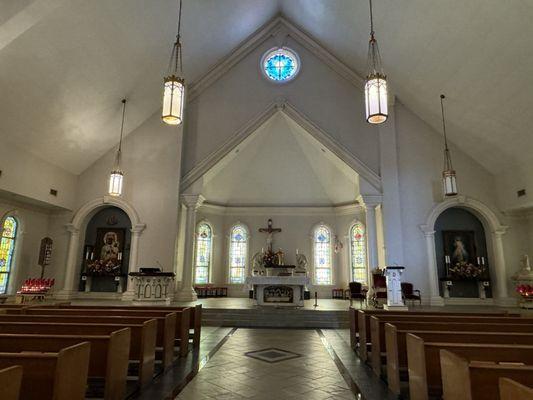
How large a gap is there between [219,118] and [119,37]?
13.5ft

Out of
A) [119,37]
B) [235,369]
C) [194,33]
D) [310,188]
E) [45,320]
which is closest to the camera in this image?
[45,320]

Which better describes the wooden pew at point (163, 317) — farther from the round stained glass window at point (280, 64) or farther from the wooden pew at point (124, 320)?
the round stained glass window at point (280, 64)

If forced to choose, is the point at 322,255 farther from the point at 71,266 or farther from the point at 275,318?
the point at 71,266

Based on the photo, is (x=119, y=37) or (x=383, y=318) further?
(x=119, y=37)

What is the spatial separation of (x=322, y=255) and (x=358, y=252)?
4.89 ft

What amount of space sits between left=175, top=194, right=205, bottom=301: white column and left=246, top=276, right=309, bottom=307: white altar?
2178 mm

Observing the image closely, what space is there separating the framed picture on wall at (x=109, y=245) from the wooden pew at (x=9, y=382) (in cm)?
1046

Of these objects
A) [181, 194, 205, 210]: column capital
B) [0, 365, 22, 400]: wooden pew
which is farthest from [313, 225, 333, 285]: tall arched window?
[0, 365, 22, 400]: wooden pew

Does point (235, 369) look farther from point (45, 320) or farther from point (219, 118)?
point (219, 118)

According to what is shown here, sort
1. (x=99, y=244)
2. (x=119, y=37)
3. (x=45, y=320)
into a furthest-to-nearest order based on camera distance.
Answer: (x=99, y=244)
(x=119, y=37)
(x=45, y=320)

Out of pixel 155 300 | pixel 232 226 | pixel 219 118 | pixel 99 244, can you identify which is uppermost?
pixel 219 118

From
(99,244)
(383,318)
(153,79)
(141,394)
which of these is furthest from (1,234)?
(383,318)

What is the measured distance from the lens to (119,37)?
8992 millimetres

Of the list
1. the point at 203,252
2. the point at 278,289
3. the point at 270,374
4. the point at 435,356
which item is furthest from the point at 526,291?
the point at 203,252
